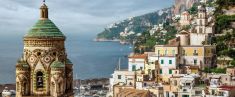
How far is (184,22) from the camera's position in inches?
3861

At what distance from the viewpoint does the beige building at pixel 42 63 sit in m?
20.7

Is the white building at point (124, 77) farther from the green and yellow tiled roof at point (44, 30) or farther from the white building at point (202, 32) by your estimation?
the green and yellow tiled roof at point (44, 30)

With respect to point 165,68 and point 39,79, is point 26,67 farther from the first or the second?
point 165,68

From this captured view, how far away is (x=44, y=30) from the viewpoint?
68.5 feet

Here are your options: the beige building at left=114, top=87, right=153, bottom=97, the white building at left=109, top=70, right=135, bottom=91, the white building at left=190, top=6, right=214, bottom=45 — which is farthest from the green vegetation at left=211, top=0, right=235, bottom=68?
the beige building at left=114, top=87, right=153, bottom=97

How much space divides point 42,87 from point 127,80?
39.8m

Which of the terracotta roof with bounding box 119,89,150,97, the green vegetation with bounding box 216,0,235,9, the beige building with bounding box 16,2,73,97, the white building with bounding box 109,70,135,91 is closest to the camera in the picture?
the beige building with bounding box 16,2,73,97

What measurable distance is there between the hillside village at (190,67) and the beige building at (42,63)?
88.6 feet

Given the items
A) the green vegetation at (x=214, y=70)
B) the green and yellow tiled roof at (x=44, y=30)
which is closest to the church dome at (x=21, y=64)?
the green and yellow tiled roof at (x=44, y=30)

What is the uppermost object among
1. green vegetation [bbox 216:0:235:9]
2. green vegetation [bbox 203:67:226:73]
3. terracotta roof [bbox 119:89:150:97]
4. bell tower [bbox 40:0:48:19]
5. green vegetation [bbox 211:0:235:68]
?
green vegetation [bbox 216:0:235:9]

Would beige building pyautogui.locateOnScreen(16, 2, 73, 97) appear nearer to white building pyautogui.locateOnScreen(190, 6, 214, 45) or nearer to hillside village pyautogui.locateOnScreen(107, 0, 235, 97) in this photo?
hillside village pyautogui.locateOnScreen(107, 0, 235, 97)

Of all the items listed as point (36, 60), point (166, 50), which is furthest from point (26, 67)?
point (166, 50)

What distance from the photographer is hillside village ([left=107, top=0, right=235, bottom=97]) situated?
5144 centimetres

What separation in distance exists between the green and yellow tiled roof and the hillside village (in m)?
27.1
